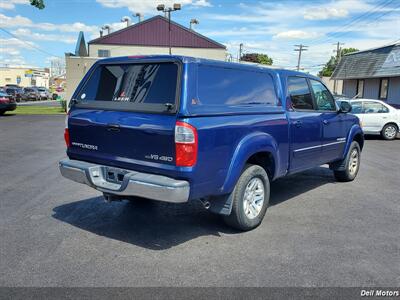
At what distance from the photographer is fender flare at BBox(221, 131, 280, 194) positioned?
469 centimetres

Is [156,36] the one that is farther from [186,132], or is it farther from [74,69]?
[186,132]

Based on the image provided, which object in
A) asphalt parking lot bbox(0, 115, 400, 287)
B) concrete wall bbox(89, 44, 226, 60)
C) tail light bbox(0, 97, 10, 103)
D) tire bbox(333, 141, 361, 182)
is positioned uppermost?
concrete wall bbox(89, 44, 226, 60)

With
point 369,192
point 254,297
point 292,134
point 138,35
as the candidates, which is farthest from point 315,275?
point 138,35

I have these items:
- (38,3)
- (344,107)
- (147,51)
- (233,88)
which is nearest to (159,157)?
(233,88)

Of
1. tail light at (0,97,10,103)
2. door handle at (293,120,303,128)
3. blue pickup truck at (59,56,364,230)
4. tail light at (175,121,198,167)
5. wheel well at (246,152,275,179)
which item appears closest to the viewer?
tail light at (175,121,198,167)

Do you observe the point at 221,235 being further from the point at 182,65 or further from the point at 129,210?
the point at 182,65

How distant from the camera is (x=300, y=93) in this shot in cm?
634

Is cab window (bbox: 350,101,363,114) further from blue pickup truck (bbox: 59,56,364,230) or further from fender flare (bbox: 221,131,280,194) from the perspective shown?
fender flare (bbox: 221,131,280,194)

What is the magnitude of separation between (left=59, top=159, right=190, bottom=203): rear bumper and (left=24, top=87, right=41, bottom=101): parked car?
48.0 m

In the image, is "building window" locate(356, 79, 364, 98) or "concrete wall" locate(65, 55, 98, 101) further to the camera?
"building window" locate(356, 79, 364, 98)

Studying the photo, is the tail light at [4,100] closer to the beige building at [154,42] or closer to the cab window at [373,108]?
the cab window at [373,108]

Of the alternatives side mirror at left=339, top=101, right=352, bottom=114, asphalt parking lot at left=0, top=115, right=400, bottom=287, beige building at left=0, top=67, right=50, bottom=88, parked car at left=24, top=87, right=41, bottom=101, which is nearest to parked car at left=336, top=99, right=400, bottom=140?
asphalt parking lot at left=0, top=115, right=400, bottom=287

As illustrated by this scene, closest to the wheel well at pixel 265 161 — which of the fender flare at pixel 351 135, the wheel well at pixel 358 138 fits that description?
the fender flare at pixel 351 135

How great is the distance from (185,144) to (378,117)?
43.9 ft
